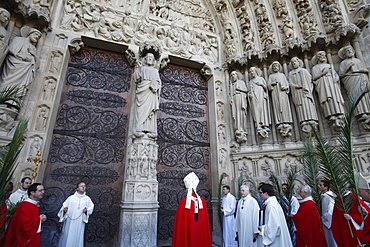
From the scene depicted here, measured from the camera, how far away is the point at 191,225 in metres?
3.13

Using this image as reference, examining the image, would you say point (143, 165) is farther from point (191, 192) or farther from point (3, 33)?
point (3, 33)

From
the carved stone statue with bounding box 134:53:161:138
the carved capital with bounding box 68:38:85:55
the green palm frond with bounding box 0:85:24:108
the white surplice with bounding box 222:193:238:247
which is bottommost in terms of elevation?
the white surplice with bounding box 222:193:238:247

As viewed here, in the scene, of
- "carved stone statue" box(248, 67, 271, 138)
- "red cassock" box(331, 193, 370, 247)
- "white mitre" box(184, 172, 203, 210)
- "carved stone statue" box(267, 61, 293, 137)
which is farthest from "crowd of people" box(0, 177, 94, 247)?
"carved stone statue" box(267, 61, 293, 137)

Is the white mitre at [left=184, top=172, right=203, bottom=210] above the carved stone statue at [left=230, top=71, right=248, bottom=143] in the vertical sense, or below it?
below

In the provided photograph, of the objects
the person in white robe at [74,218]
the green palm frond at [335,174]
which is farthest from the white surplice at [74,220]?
the green palm frond at [335,174]

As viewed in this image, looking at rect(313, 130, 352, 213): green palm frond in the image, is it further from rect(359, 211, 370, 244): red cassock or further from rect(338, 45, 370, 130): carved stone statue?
rect(338, 45, 370, 130): carved stone statue

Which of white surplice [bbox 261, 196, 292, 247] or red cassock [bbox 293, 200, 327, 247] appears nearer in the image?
white surplice [bbox 261, 196, 292, 247]

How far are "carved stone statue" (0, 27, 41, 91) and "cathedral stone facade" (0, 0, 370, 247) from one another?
24 mm

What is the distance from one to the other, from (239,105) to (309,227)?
3342 mm

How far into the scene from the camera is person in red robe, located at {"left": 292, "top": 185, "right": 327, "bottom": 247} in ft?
10.2

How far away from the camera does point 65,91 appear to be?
5.23m

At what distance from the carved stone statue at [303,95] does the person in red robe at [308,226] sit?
2.29 meters

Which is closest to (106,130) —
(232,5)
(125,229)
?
(125,229)

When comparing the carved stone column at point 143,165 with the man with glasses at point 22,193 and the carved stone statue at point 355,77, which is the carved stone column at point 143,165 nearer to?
the man with glasses at point 22,193
